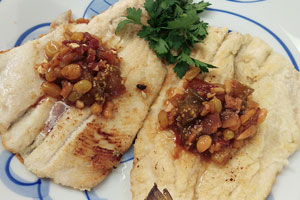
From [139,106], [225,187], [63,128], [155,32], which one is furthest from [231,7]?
[63,128]

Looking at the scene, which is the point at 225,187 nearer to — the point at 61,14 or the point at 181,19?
the point at 181,19

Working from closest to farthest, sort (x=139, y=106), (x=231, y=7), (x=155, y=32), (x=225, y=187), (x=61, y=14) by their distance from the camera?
1. (x=225, y=187)
2. (x=139, y=106)
3. (x=155, y=32)
4. (x=61, y=14)
5. (x=231, y=7)

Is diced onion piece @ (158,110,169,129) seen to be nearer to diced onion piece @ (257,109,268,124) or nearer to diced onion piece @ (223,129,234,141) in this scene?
diced onion piece @ (223,129,234,141)

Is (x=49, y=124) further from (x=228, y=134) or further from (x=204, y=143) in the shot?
(x=228, y=134)

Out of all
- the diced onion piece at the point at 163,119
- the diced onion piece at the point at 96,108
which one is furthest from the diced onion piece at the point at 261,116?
the diced onion piece at the point at 96,108

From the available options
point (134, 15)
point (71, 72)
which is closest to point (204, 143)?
point (71, 72)

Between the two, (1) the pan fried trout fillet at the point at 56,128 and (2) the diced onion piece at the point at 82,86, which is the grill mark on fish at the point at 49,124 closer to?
(1) the pan fried trout fillet at the point at 56,128

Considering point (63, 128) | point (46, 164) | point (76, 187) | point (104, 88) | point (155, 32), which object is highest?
point (155, 32)
